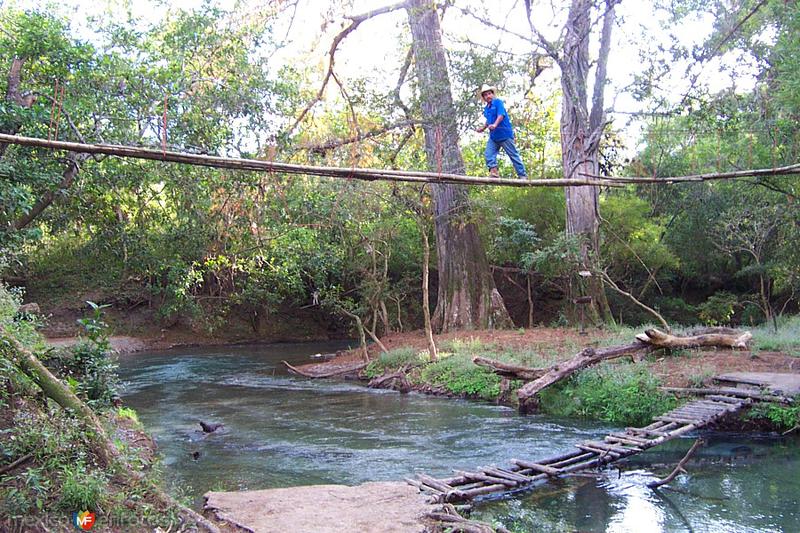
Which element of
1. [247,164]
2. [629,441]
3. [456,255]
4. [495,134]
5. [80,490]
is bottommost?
[629,441]

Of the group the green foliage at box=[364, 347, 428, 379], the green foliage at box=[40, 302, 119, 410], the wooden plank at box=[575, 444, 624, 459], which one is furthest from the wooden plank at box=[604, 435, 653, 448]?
the green foliage at box=[364, 347, 428, 379]

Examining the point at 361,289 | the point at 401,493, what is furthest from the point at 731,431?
the point at 361,289

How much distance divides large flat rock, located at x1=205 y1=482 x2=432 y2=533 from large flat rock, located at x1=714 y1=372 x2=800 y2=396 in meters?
5.61

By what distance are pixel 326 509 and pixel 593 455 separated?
10.9 feet

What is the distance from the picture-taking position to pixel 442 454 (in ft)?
→ 28.1

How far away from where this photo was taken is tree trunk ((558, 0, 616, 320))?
13.2 metres

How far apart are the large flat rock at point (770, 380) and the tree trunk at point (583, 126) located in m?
4.66

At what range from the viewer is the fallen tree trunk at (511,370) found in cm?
1131

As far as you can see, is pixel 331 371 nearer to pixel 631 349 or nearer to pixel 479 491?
pixel 631 349

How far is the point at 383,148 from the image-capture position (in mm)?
14844

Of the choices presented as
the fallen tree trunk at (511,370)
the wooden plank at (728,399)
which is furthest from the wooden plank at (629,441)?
the fallen tree trunk at (511,370)

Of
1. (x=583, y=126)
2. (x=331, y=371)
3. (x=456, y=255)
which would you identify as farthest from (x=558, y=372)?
(x=456, y=255)

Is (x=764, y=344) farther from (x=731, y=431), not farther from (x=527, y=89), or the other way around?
(x=527, y=89)

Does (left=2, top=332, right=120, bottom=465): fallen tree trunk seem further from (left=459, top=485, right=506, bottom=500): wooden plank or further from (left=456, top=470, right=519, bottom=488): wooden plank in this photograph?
(left=456, top=470, right=519, bottom=488): wooden plank
